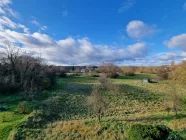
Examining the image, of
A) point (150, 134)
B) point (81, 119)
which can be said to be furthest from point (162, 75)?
point (150, 134)

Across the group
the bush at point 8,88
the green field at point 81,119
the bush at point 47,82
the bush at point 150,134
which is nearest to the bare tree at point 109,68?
the bush at point 47,82

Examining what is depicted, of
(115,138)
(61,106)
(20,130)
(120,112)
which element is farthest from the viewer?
(61,106)

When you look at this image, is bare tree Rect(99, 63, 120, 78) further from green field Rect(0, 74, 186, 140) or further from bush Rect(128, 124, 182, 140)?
bush Rect(128, 124, 182, 140)

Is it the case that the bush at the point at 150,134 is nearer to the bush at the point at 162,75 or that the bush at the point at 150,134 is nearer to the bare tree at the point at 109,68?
the bush at the point at 162,75

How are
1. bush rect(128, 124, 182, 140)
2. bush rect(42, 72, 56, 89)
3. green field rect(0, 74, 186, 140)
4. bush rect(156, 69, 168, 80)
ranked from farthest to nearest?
bush rect(156, 69, 168, 80), bush rect(42, 72, 56, 89), green field rect(0, 74, 186, 140), bush rect(128, 124, 182, 140)

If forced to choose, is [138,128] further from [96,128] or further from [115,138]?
[96,128]

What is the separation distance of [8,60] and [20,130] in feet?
80.6

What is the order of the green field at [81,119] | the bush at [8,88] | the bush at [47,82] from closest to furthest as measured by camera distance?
the green field at [81,119], the bush at [8,88], the bush at [47,82]

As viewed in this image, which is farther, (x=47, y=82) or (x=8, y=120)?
(x=47, y=82)

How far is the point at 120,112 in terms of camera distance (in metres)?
21.2

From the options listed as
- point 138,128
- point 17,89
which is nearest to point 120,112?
→ point 138,128

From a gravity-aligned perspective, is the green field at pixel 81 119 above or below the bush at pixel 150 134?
below

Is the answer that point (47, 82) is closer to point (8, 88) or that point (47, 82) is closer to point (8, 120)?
point (8, 88)

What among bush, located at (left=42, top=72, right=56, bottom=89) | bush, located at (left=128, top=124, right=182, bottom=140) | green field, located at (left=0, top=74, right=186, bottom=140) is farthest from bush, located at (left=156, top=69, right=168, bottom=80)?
bush, located at (left=128, top=124, right=182, bottom=140)
